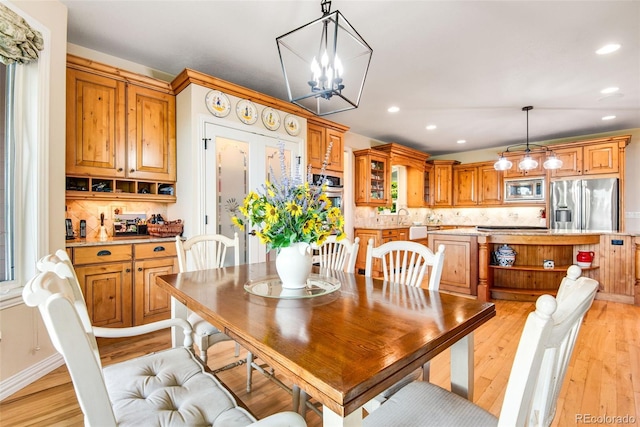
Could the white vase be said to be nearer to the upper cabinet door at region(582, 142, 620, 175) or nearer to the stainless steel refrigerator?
the stainless steel refrigerator

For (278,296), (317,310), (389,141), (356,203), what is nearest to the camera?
(317,310)

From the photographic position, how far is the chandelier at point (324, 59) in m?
1.55

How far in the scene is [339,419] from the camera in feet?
2.27

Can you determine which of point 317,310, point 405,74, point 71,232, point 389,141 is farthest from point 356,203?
point 317,310

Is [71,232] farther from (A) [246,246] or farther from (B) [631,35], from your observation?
(B) [631,35]

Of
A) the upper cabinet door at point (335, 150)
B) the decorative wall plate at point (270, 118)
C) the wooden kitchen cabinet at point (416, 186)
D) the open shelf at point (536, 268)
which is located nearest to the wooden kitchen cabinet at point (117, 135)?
the decorative wall plate at point (270, 118)

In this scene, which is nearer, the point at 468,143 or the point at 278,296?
the point at 278,296

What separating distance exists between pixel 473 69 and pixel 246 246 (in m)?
3.09

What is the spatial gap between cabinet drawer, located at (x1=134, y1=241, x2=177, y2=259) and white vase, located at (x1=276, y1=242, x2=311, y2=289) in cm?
191

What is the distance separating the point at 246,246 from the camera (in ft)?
11.1

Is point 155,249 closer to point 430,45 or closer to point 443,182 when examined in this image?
point 430,45

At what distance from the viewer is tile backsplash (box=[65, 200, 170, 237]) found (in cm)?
284

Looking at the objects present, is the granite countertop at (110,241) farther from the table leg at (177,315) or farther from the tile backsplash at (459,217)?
the tile backsplash at (459,217)

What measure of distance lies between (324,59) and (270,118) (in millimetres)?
2180
